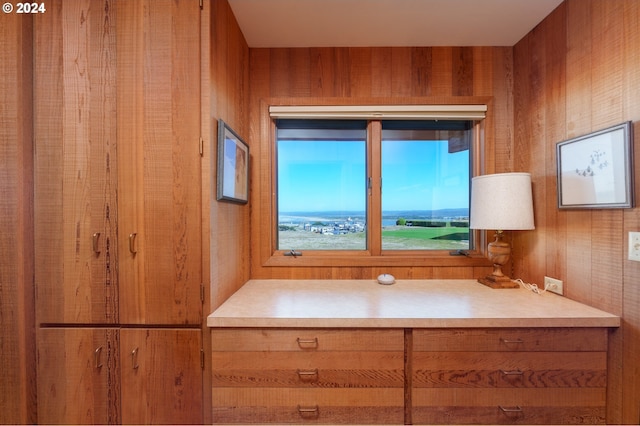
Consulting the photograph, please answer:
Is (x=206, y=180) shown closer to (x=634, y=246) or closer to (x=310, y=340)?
(x=310, y=340)

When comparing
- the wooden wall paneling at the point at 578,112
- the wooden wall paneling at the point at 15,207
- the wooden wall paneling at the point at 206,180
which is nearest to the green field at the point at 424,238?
the wooden wall paneling at the point at 578,112

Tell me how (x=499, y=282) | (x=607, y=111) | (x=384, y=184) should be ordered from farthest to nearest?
(x=384, y=184)
(x=499, y=282)
(x=607, y=111)

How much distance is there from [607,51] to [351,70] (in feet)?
4.23

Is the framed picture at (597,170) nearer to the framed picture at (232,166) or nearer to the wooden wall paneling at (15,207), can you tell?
the framed picture at (232,166)

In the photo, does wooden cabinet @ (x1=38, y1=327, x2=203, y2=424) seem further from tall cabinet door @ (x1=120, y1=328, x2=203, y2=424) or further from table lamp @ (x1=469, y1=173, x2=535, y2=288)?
table lamp @ (x1=469, y1=173, x2=535, y2=288)

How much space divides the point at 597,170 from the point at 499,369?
3.44 ft

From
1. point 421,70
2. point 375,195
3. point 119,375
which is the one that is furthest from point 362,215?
point 119,375

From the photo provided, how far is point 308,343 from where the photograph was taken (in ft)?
3.85

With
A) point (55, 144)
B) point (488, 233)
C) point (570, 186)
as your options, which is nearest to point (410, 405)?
point (488, 233)

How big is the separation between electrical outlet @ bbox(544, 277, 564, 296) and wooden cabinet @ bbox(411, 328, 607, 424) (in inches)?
14.0

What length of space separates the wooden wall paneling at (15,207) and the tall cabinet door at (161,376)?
0.45m

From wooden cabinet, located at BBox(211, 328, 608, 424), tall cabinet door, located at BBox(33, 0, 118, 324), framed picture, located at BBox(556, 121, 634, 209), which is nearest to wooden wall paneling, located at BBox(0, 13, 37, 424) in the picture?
tall cabinet door, located at BBox(33, 0, 118, 324)

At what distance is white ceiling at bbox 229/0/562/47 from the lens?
4.76ft

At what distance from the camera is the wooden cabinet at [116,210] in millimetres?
1189
